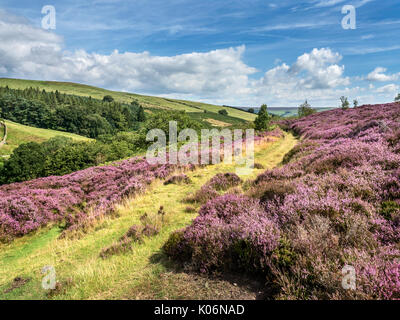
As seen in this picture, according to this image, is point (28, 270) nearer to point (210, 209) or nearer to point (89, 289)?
point (89, 289)

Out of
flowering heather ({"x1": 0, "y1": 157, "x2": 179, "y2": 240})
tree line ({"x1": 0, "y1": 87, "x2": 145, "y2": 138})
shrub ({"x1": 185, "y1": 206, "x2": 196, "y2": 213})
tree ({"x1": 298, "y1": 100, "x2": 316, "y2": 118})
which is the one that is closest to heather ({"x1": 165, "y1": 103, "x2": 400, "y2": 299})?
shrub ({"x1": 185, "y1": 206, "x2": 196, "y2": 213})

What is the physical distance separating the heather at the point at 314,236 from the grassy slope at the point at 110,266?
23.1 inches

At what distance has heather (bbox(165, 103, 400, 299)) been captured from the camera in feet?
10.8

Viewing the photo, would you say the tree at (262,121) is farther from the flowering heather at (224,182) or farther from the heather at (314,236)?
the heather at (314,236)

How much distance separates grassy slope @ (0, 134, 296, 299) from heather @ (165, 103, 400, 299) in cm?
59

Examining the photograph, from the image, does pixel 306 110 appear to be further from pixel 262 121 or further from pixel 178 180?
pixel 178 180

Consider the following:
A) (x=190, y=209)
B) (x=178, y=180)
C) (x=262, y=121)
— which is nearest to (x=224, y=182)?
(x=190, y=209)

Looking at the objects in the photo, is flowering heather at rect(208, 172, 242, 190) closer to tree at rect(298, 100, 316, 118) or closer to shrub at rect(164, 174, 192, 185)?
shrub at rect(164, 174, 192, 185)

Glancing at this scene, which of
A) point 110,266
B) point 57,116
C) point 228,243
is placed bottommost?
point 110,266

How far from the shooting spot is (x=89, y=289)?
4738 millimetres

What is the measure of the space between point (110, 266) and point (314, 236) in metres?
5.13

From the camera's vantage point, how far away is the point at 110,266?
5.53 metres

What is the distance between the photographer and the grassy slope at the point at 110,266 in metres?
4.27
